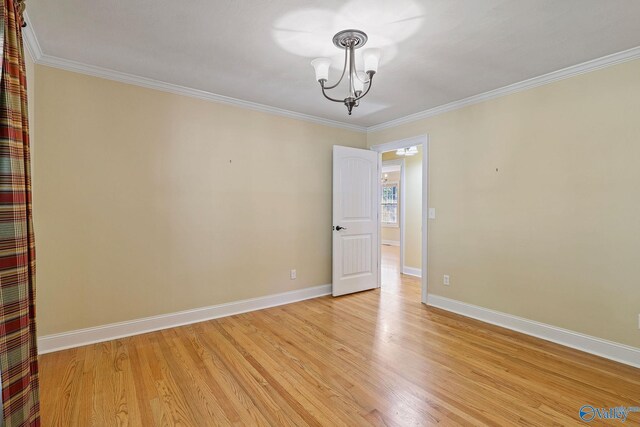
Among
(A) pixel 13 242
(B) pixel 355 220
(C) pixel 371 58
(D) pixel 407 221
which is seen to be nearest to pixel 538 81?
(C) pixel 371 58

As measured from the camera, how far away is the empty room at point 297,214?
1860 mm

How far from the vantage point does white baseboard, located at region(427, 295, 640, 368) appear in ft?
7.93

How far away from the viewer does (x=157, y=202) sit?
9.96 feet

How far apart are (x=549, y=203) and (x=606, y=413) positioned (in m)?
1.70

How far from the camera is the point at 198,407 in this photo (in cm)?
190

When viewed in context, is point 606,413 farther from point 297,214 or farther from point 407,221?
point 407,221

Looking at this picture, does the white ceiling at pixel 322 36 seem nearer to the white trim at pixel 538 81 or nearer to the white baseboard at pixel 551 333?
the white trim at pixel 538 81

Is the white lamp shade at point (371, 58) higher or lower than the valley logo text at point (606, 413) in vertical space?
higher

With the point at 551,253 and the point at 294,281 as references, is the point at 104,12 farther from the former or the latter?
the point at 551,253

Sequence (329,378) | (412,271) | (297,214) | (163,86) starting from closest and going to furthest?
1. (329,378)
2. (163,86)
3. (297,214)
4. (412,271)

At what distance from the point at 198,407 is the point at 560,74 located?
3928 mm

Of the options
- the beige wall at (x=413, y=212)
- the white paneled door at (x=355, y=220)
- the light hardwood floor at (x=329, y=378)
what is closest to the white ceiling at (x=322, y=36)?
the white paneled door at (x=355, y=220)

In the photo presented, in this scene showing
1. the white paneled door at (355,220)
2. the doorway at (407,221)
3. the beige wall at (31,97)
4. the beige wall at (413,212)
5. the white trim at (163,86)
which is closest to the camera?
the beige wall at (31,97)

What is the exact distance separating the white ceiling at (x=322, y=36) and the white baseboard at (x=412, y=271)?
3377 mm
